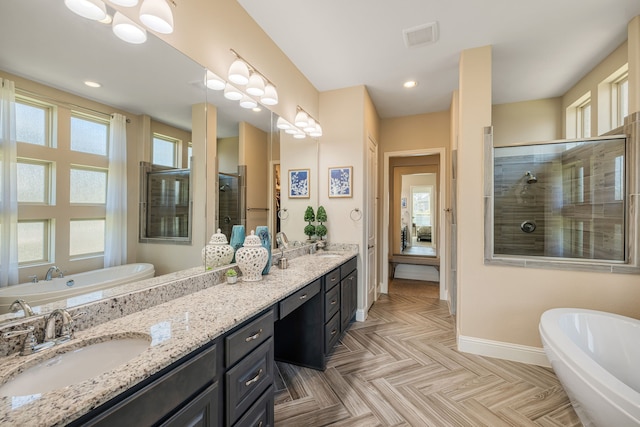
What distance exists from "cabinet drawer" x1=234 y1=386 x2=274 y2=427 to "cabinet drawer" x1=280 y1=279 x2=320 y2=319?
0.40 metres

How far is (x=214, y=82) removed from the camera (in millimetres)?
1804

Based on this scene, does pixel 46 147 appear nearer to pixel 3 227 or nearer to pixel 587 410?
pixel 3 227

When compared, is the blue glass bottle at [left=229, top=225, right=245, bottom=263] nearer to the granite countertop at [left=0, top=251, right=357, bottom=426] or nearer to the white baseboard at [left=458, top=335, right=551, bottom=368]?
the granite countertop at [left=0, top=251, right=357, bottom=426]

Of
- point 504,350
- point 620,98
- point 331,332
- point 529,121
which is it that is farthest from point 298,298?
point 529,121

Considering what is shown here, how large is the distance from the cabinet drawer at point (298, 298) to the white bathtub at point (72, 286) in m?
0.78

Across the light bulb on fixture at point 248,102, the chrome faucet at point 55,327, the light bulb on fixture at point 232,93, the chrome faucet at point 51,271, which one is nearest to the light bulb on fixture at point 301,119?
the light bulb on fixture at point 248,102

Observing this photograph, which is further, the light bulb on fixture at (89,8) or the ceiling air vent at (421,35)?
the ceiling air vent at (421,35)

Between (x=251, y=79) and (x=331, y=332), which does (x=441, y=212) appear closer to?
(x=331, y=332)

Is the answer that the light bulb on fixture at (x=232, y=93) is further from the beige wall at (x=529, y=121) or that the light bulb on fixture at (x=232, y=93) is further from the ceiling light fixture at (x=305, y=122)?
the beige wall at (x=529, y=121)

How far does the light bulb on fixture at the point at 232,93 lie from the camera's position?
76.0 inches

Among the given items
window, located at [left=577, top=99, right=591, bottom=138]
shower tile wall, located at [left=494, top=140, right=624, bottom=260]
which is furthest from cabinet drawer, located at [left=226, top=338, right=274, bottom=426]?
window, located at [left=577, top=99, right=591, bottom=138]

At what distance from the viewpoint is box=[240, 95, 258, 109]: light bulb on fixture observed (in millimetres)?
2115

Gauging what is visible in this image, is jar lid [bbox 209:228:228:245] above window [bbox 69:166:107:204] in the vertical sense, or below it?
below

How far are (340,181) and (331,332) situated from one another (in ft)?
5.59
